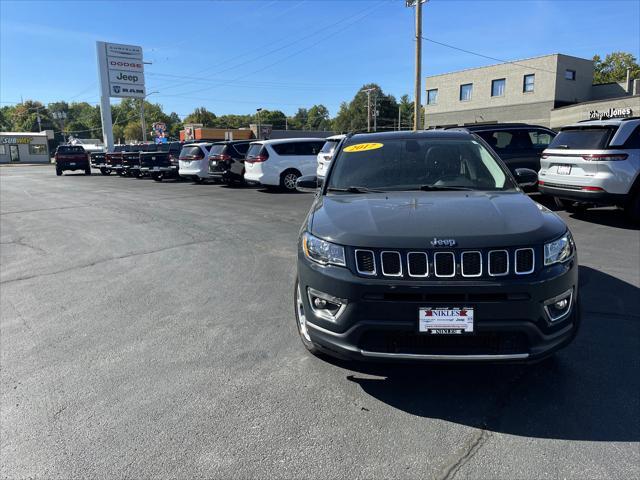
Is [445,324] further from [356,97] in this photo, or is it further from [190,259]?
[356,97]

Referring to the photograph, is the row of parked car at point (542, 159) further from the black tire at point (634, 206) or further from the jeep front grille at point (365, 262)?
the jeep front grille at point (365, 262)

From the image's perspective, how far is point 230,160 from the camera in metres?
18.3

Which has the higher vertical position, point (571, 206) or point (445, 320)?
point (445, 320)

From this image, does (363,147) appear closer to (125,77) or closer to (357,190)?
(357,190)

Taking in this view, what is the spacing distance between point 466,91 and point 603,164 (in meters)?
39.1

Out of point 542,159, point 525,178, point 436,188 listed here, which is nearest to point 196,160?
point 542,159

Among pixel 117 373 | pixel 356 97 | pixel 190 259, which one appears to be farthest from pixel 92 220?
pixel 356 97

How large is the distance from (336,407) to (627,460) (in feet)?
5.22

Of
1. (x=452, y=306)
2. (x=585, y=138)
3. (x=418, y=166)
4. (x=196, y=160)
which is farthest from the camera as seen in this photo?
(x=196, y=160)

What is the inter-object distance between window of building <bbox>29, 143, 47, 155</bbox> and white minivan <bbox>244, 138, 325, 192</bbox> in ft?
216

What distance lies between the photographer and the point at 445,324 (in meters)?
2.65

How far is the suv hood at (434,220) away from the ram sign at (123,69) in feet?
162

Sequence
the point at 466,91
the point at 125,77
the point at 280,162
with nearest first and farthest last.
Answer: the point at 280,162, the point at 466,91, the point at 125,77

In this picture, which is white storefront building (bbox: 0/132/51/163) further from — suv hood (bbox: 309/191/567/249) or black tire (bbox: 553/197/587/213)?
suv hood (bbox: 309/191/567/249)
